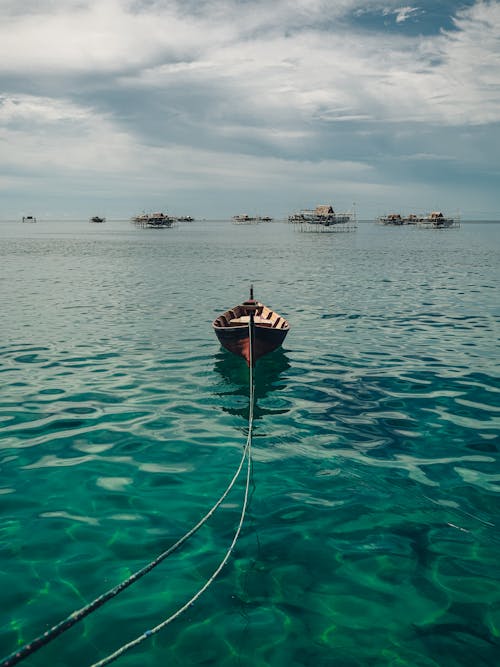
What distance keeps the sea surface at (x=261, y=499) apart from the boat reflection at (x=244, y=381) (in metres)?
0.09

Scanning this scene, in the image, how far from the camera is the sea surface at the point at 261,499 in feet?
17.7

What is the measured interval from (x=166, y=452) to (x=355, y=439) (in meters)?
3.64

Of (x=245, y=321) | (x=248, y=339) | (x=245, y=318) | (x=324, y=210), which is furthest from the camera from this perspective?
(x=324, y=210)

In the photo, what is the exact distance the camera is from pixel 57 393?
1303cm

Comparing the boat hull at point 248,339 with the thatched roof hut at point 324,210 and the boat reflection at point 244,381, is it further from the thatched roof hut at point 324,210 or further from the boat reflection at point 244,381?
the thatched roof hut at point 324,210

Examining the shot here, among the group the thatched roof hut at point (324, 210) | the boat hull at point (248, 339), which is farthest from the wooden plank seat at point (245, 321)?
the thatched roof hut at point (324, 210)

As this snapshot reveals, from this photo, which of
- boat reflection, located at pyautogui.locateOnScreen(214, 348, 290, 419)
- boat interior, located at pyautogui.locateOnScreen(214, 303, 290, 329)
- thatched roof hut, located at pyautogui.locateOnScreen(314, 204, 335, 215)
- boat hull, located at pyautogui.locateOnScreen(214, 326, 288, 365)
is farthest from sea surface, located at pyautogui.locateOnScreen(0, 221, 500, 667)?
thatched roof hut, located at pyautogui.locateOnScreen(314, 204, 335, 215)

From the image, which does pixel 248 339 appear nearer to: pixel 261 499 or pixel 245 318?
pixel 245 318

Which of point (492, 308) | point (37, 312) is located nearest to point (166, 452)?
point (37, 312)

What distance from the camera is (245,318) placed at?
62.8 ft

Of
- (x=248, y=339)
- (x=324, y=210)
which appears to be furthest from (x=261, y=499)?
(x=324, y=210)

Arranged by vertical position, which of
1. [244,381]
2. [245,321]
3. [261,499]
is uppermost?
[245,321]

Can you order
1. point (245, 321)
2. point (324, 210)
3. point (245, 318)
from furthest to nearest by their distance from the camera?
point (324, 210), point (245, 318), point (245, 321)

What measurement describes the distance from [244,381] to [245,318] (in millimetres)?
5184
